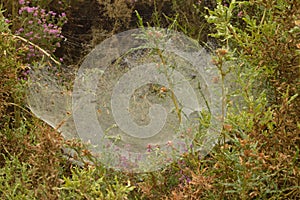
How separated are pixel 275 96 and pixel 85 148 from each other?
2.14ft

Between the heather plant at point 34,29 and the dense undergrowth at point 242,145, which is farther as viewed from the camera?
the heather plant at point 34,29

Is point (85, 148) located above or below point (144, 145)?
above

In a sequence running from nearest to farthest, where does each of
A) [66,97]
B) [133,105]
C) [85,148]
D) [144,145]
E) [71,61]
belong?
[85,148]
[144,145]
[133,105]
[66,97]
[71,61]

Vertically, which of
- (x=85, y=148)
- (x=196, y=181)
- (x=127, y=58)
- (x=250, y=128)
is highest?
(x=250, y=128)

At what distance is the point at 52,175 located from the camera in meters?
1.60

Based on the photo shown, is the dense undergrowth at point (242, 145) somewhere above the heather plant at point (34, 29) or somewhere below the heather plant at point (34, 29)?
above

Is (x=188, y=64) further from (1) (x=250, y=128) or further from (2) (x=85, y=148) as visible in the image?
(1) (x=250, y=128)

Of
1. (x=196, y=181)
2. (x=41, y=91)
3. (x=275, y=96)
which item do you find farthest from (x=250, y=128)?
(x=41, y=91)

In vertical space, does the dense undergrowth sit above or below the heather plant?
above

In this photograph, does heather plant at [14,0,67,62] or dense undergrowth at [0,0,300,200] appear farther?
heather plant at [14,0,67,62]

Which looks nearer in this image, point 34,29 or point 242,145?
point 242,145

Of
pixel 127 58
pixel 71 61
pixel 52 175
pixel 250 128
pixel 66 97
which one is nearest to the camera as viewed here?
pixel 250 128

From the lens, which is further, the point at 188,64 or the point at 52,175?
the point at 188,64

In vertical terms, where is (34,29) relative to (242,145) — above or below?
below
